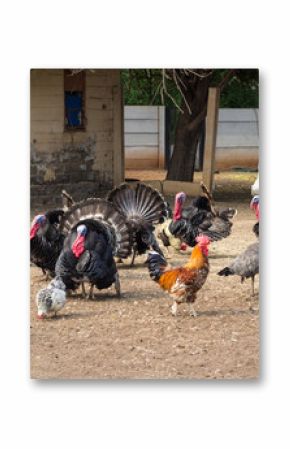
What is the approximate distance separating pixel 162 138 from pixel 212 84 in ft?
1.19

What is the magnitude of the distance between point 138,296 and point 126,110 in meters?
0.85

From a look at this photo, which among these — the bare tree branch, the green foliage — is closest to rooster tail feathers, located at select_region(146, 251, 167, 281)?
the green foliage

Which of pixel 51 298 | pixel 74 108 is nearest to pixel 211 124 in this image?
pixel 74 108

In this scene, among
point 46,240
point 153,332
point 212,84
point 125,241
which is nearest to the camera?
point 153,332

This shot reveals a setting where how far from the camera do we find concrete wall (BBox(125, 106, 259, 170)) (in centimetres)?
1431

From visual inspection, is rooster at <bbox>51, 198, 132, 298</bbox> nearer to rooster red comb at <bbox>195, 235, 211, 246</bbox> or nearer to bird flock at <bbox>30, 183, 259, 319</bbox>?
bird flock at <bbox>30, 183, 259, 319</bbox>

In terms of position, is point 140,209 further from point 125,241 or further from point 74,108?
point 74,108

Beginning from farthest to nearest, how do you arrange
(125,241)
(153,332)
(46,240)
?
(125,241)
(46,240)
(153,332)

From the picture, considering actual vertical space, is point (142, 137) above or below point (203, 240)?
above

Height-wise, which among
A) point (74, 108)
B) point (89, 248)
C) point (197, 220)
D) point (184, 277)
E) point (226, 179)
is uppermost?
point (74, 108)

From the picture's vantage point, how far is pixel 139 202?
1468 cm

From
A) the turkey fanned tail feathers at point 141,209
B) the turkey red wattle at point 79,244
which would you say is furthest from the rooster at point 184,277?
the turkey red wattle at point 79,244
